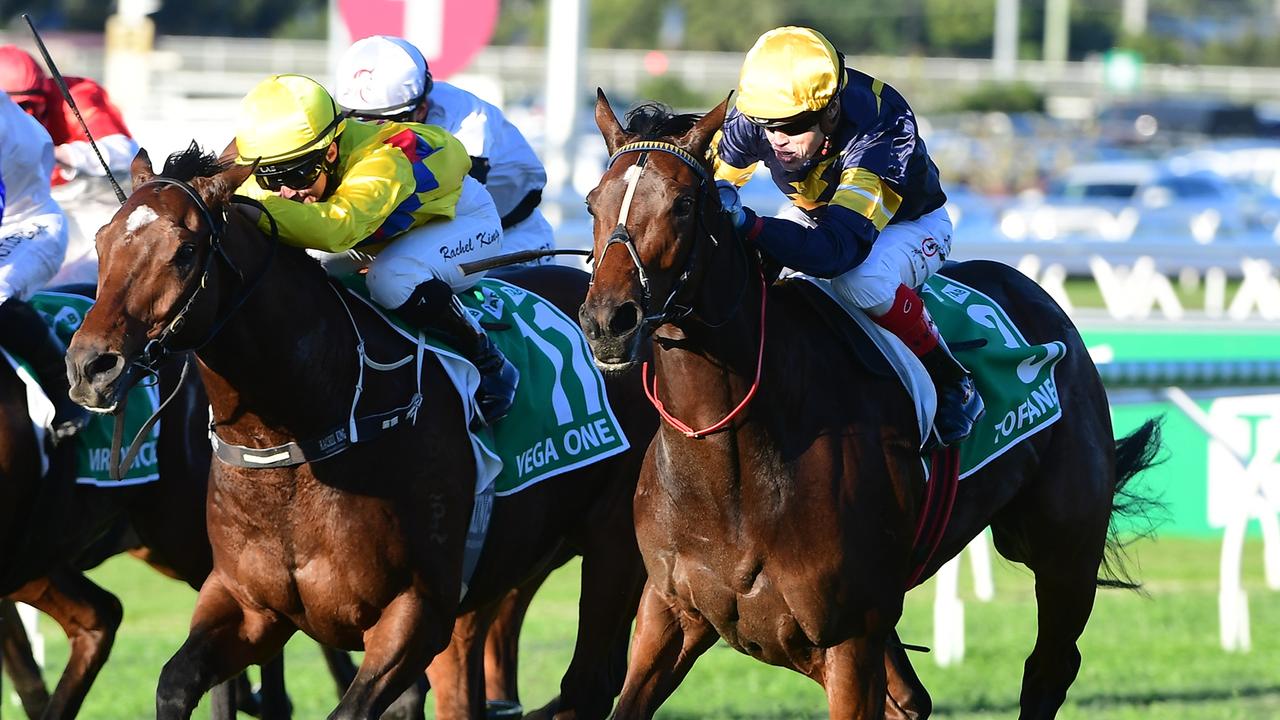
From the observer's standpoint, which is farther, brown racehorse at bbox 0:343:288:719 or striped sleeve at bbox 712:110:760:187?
brown racehorse at bbox 0:343:288:719

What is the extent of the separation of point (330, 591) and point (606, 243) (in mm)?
1323

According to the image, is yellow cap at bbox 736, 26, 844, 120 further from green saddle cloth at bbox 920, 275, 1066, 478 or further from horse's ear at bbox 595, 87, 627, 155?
green saddle cloth at bbox 920, 275, 1066, 478

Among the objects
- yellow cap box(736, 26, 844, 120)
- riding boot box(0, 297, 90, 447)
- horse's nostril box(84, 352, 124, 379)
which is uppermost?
yellow cap box(736, 26, 844, 120)

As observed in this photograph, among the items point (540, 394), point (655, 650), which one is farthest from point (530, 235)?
point (655, 650)

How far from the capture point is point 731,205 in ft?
15.3

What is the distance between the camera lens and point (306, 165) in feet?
17.1

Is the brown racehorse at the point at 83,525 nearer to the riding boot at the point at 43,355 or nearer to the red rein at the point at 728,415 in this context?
the riding boot at the point at 43,355

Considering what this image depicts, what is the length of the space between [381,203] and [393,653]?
3.86 feet

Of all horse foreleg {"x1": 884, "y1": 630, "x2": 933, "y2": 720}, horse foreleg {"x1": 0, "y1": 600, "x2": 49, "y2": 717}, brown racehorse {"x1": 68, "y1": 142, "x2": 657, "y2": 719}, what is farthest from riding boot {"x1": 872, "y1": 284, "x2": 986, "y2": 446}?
horse foreleg {"x1": 0, "y1": 600, "x2": 49, "y2": 717}

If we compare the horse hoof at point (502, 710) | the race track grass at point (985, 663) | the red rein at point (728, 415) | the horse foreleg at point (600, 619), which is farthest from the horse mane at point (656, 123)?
the race track grass at point (985, 663)

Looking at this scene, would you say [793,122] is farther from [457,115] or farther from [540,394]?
[457,115]

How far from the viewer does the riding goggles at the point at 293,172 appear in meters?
5.14

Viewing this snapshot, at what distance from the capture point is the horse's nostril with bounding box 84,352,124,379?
4.37 meters

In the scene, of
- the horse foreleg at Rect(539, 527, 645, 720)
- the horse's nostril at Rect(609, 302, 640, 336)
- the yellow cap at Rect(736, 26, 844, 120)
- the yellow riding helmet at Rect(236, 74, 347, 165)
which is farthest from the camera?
the horse foreleg at Rect(539, 527, 645, 720)
